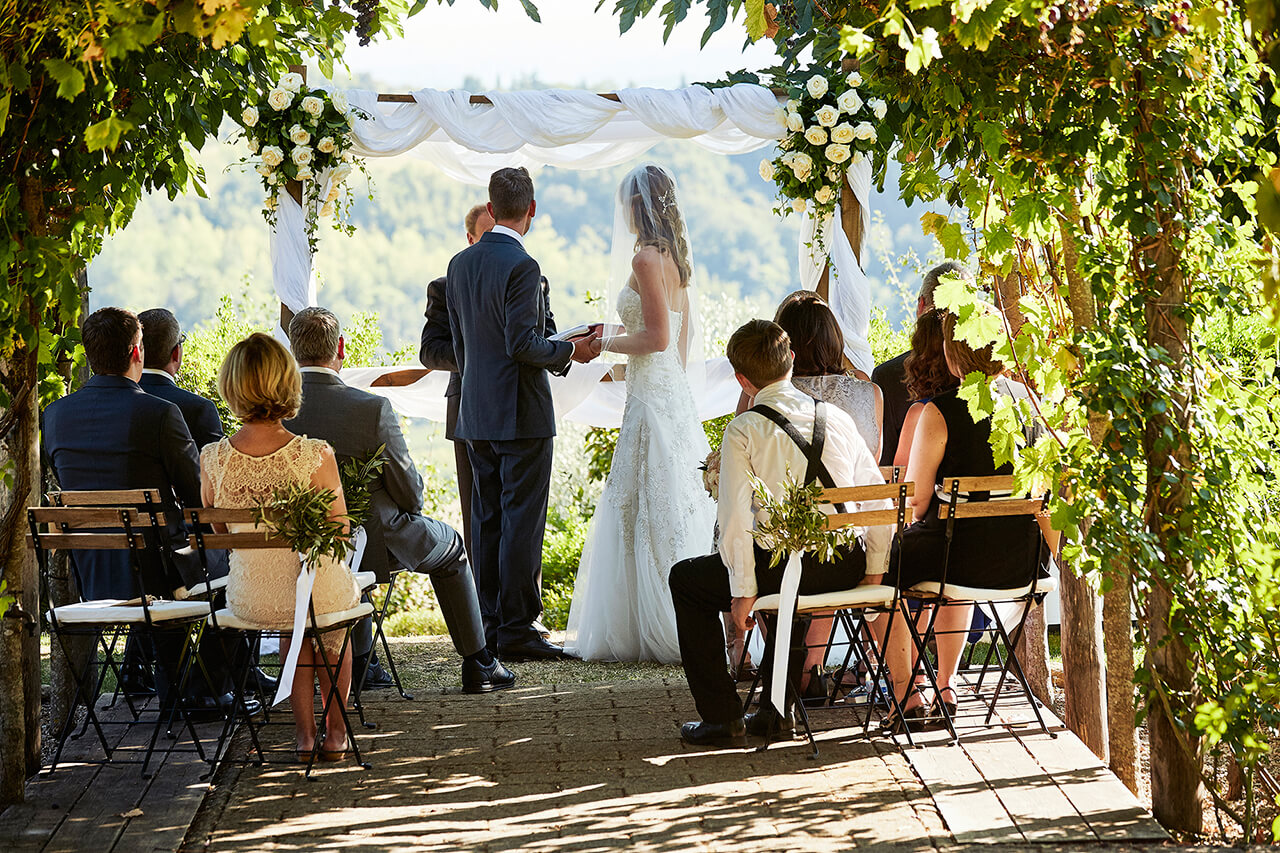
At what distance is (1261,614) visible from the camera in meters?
3.18

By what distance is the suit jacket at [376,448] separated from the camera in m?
4.68

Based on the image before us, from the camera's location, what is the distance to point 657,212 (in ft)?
18.3

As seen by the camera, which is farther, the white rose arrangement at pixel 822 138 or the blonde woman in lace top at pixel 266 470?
the white rose arrangement at pixel 822 138

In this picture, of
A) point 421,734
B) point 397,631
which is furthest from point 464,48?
point 421,734

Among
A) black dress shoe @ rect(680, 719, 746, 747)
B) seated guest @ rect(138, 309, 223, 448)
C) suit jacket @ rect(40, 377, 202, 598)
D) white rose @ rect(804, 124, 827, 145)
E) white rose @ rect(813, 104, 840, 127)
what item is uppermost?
white rose @ rect(813, 104, 840, 127)

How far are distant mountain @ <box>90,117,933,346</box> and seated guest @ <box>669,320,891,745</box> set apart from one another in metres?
22.8

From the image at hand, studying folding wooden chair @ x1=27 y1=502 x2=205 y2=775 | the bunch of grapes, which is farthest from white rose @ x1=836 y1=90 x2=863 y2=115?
folding wooden chair @ x1=27 y1=502 x2=205 y2=775

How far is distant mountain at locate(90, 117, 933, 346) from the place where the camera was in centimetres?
2978

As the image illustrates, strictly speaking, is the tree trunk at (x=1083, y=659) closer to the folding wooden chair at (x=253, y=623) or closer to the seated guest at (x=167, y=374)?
the folding wooden chair at (x=253, y=623)

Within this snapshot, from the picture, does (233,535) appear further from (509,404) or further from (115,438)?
(509,404)

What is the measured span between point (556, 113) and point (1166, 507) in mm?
3910

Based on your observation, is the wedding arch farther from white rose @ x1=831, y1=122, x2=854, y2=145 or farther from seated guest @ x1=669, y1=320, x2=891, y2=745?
seated guest @ x1=669, y1=320, x2=891, y2=745

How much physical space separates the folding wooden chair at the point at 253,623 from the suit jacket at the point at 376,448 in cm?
61

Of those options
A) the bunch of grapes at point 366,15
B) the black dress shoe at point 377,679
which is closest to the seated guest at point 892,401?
the black dress shoe at point 377,679
